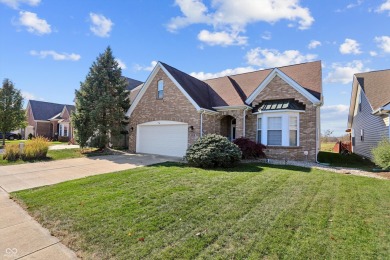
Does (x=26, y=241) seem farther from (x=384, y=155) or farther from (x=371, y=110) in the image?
(x=371, y=110)

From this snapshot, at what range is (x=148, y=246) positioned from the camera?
4.05 m

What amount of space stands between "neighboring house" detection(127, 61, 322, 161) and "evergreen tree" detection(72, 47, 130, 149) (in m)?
1.41

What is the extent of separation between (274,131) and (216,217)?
37.8 feet

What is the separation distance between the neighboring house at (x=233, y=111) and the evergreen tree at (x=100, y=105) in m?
1.41

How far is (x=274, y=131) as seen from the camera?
50.8 feet

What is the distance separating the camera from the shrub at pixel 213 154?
11.3 meters

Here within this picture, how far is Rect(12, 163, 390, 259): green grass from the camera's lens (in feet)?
13.0

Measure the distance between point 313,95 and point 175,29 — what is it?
1025 centimetres

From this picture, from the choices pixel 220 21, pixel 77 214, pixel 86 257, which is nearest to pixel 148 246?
pixel 86 257

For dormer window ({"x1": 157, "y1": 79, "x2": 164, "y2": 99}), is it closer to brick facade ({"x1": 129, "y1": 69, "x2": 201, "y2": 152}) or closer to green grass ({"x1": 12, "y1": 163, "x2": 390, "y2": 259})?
brick facade ({"x1": 129, "y1": 69, "x2": 201, "y2": 152})

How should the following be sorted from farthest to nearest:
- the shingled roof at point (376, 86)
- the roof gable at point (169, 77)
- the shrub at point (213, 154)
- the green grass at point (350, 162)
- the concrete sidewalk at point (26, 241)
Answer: the roof gable at point (169, 77)
the shingled roof at point (376, 86)
the green grass at point (350, 162)
the shrub at point (213, 154)
the concrete sidewalk at point (26, 241)

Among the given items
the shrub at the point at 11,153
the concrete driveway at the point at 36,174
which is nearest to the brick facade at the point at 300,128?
the concrete driveway at the point at 36,174

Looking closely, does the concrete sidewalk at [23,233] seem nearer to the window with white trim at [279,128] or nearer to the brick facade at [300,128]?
the window with white trim at [279,128]

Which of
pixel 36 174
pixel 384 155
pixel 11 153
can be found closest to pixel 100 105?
pixel 11 153
